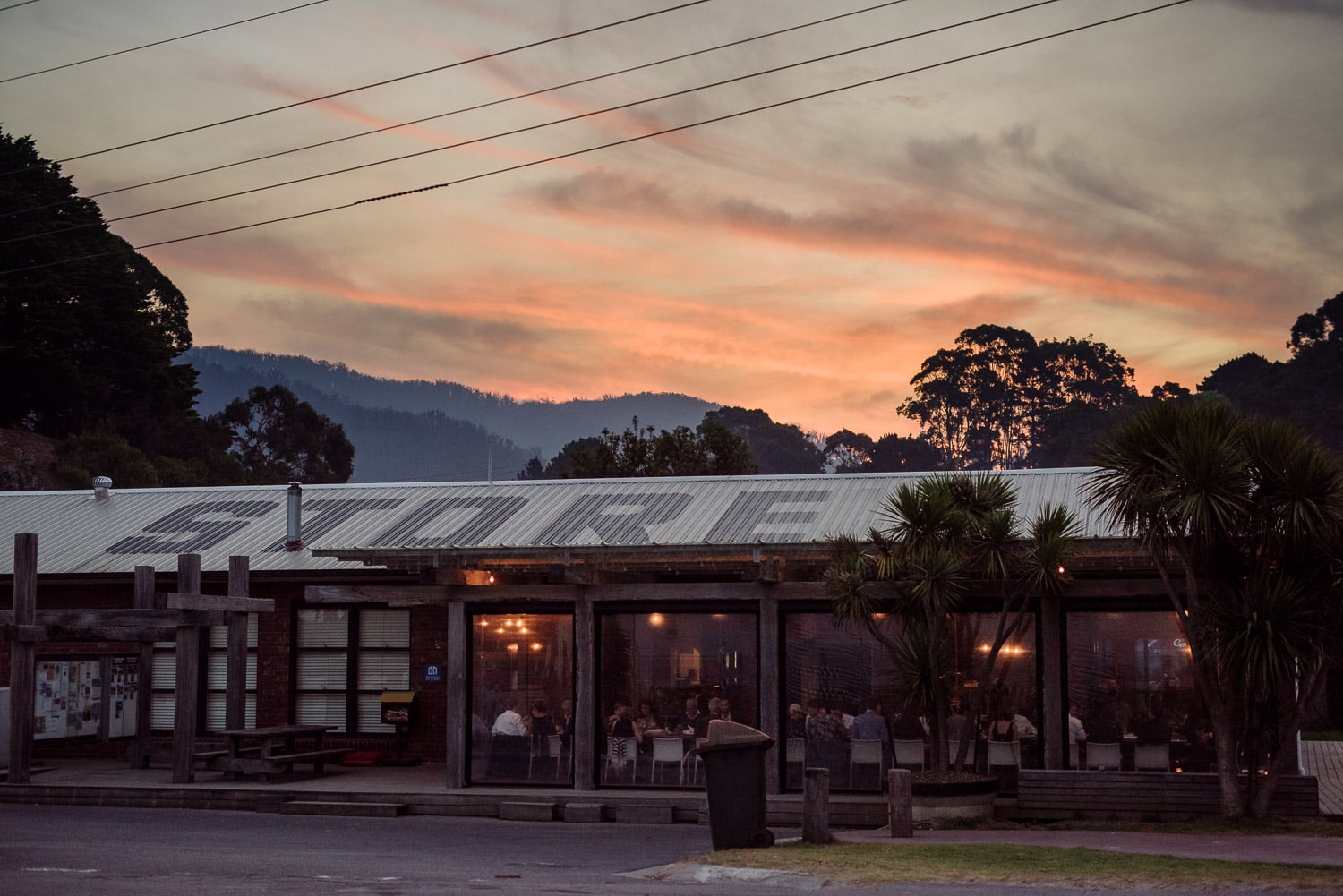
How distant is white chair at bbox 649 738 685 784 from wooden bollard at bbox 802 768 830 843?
15.6 ft

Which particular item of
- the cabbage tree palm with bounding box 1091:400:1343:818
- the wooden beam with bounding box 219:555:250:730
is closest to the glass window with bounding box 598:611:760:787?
the cabbage tree palm with bounding box 1091:400:1343:818

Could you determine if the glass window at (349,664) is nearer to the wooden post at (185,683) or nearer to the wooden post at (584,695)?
the wooden post at (185,683)

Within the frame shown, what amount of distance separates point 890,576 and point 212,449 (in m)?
56.6

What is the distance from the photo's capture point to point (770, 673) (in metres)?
17.0

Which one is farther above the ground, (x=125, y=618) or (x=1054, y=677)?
(x=125, y=618)

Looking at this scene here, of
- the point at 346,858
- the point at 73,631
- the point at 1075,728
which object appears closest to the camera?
the point at 346,858

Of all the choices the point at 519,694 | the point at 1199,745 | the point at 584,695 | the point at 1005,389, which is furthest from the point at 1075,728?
the point at 1005,389

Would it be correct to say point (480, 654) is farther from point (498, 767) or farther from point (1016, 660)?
point (1016, 660)

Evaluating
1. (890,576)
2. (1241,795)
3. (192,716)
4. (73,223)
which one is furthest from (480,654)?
(73,223)

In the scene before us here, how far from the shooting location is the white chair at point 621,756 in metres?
17.6

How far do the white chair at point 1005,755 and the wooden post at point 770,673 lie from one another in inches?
98.0

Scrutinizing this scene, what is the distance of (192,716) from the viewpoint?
18844mm

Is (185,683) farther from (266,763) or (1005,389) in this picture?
(1005,389)

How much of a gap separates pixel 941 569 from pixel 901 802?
270 cm
